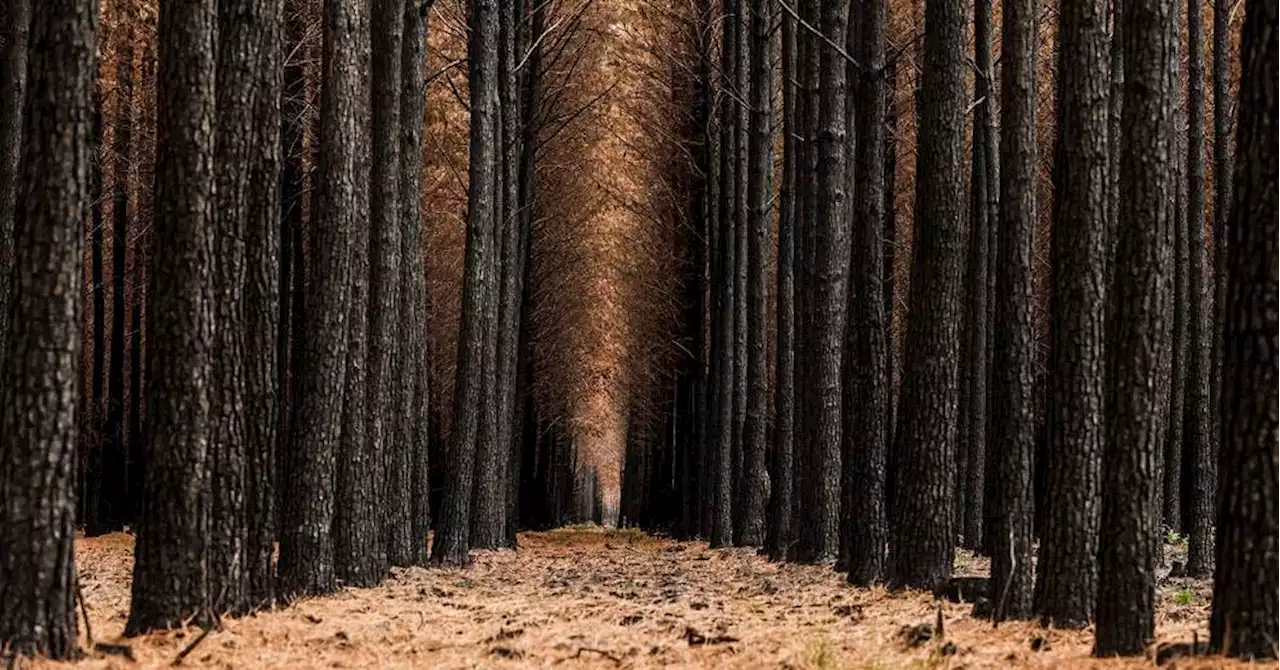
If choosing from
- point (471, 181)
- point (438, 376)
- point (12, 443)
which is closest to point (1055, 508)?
point (12, 443)

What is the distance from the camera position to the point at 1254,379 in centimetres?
587

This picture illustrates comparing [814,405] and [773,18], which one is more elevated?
[773,18]

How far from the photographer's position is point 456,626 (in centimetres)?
870

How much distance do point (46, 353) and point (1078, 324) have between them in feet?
17.4

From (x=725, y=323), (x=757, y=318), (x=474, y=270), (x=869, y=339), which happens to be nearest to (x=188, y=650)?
(x=869, y=339)

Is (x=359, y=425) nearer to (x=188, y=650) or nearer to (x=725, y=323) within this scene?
(x=188, y=650)

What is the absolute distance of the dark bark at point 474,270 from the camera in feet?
50.9

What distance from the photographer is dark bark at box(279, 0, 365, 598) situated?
993cm

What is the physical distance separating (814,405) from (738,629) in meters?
5.87

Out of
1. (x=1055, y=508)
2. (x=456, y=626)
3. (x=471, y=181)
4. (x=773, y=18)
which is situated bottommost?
(x=456, y=626)

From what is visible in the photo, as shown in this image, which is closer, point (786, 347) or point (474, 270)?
point (474, 270)

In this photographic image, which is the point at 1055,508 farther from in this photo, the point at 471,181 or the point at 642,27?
the point at 642,27

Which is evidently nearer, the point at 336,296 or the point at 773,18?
the point at 336,296

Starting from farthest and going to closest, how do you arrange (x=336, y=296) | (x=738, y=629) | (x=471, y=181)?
(x=471, y=181), (x=336, y=296), (x=738, y=629)
